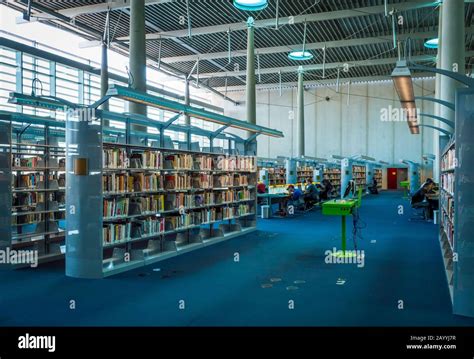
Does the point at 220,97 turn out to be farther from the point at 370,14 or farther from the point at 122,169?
the point at 122,169

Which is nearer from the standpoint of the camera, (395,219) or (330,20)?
(395,219)

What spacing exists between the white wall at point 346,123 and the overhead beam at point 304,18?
45.9ft

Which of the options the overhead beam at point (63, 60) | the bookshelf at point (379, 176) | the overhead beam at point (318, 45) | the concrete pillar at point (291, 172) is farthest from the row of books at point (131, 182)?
the bookshelf at point (379, 176)

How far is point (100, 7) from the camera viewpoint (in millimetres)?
17203

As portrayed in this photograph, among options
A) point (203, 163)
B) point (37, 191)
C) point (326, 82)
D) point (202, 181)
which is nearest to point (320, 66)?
point (326, 82)

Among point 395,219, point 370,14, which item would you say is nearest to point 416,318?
point 395,219

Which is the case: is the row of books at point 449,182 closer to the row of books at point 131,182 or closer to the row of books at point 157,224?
the row of books at point 157,224

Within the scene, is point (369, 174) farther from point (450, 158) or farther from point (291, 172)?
point (450, 158)

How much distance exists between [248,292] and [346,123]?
28.9m

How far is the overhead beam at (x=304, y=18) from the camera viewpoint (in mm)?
17406

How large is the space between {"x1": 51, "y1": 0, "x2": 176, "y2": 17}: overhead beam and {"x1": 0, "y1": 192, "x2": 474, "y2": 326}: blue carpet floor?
466 inches

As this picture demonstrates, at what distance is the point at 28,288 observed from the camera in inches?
239

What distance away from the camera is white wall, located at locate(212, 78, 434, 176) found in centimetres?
3158
